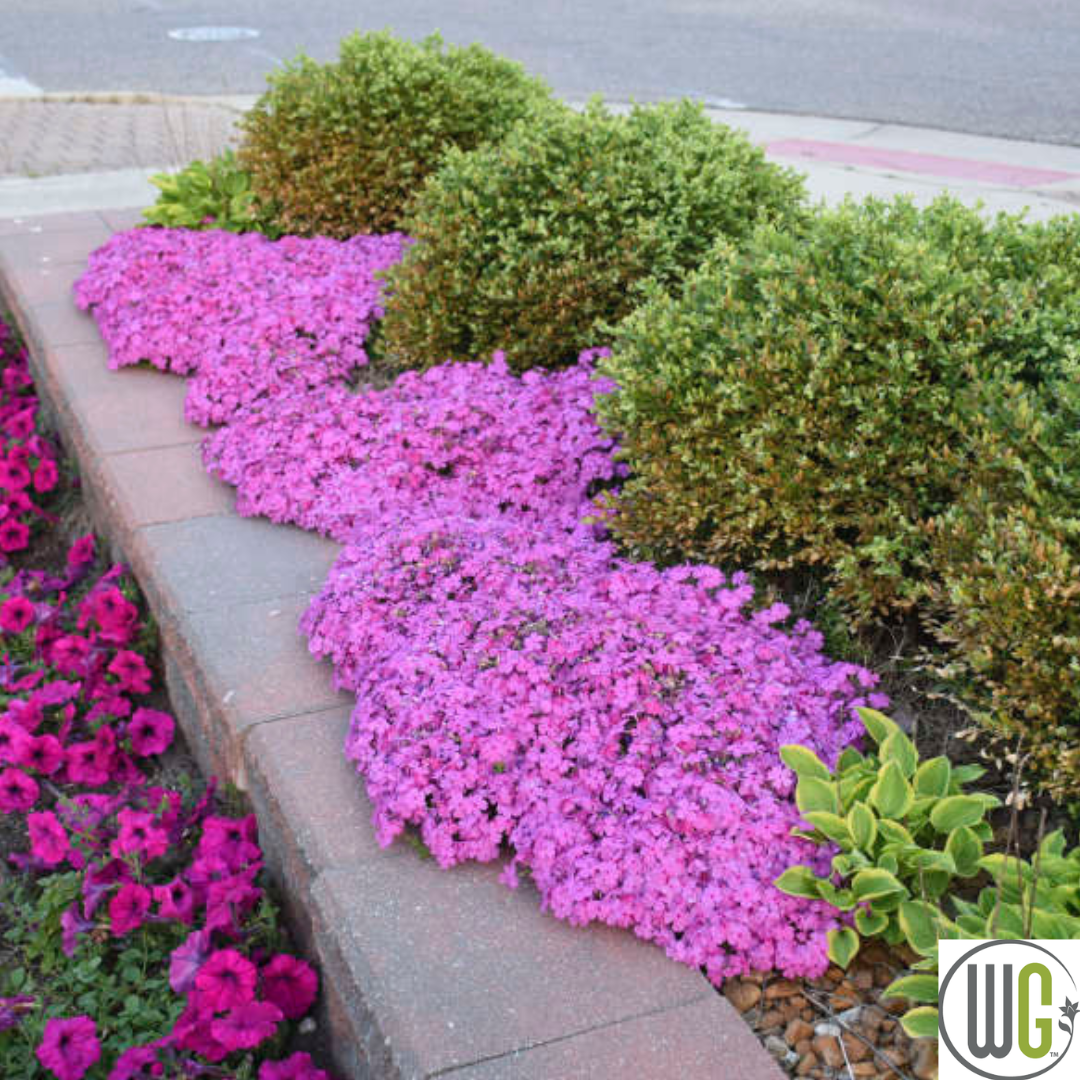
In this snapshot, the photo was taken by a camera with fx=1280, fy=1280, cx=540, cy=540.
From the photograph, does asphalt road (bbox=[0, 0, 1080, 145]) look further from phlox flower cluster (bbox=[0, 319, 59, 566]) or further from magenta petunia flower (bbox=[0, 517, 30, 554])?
magenta petunia flower (bbox=[0, 517, 30, 554])

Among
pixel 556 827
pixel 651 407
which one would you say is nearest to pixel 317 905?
pixel 556 827

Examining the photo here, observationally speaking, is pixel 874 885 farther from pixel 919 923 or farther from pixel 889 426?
pixel 889 426

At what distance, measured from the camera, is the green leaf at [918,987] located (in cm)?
217

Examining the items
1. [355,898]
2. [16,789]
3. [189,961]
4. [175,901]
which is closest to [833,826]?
[355,898]

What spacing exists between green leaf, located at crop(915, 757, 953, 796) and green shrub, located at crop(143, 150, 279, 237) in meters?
4.83

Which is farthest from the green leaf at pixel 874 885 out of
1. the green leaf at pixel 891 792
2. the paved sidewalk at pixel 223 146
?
the paved sidewalk at pixel 223 146

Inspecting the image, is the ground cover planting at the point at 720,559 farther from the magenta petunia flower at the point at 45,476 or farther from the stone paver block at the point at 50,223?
the stone paver block at the point at 50,223

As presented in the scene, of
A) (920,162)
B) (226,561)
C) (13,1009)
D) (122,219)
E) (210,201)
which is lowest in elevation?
(13,1009)

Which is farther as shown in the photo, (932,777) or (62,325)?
(62,325)

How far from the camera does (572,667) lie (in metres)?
2.93

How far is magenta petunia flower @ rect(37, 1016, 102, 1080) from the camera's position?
8.50 feet

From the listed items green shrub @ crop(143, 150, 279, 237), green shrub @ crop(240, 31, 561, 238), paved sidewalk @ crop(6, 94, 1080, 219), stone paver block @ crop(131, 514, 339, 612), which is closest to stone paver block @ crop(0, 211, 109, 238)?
paved sidewalk @ crop(6, 94, 1080, 219)

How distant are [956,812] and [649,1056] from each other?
768 mm

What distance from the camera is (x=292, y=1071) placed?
2.52 meters
